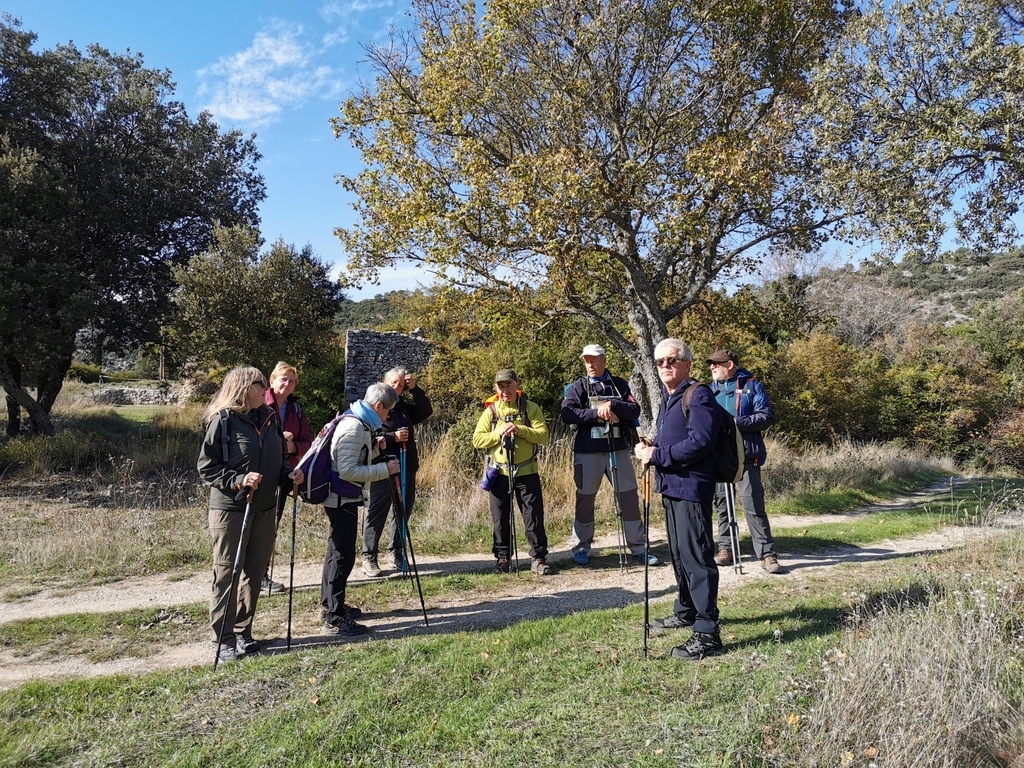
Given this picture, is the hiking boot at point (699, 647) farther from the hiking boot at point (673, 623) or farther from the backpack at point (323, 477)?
the backpack at point (323, 477)

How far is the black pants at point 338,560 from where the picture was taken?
4.94 metres

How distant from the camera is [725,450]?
4301 mm

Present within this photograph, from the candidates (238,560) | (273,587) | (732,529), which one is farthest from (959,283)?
(238,560)

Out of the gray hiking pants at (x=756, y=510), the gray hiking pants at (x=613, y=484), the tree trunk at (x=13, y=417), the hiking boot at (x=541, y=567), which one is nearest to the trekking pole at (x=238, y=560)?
the hiking boot at (x=541, y=567)

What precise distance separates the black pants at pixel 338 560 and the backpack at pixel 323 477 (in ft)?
0.40

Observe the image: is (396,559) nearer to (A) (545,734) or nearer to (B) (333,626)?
(B) (333,626)

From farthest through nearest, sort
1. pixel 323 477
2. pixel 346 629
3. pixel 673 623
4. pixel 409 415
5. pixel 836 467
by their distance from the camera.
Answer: pixel 836 467 < pixel 409 415 < pixel 323 477 < pixel 346 629 < pixel 673 623

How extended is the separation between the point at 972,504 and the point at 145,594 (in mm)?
11560

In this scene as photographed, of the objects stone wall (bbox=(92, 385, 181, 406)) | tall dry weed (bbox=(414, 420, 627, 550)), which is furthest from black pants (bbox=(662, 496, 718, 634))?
stone wall (bbox=(92, 385, 181, 406))

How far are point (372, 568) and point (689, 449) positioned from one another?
3.84 m

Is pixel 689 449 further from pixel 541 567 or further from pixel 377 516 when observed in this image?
pixel 377 516

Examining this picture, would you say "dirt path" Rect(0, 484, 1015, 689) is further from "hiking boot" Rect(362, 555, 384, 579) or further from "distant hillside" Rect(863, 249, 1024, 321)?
"distant hillside" Rect(863, 249, 1024, 321)

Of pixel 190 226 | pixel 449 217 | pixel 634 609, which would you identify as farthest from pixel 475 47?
pixel 190 226

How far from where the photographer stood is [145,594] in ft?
19.9
